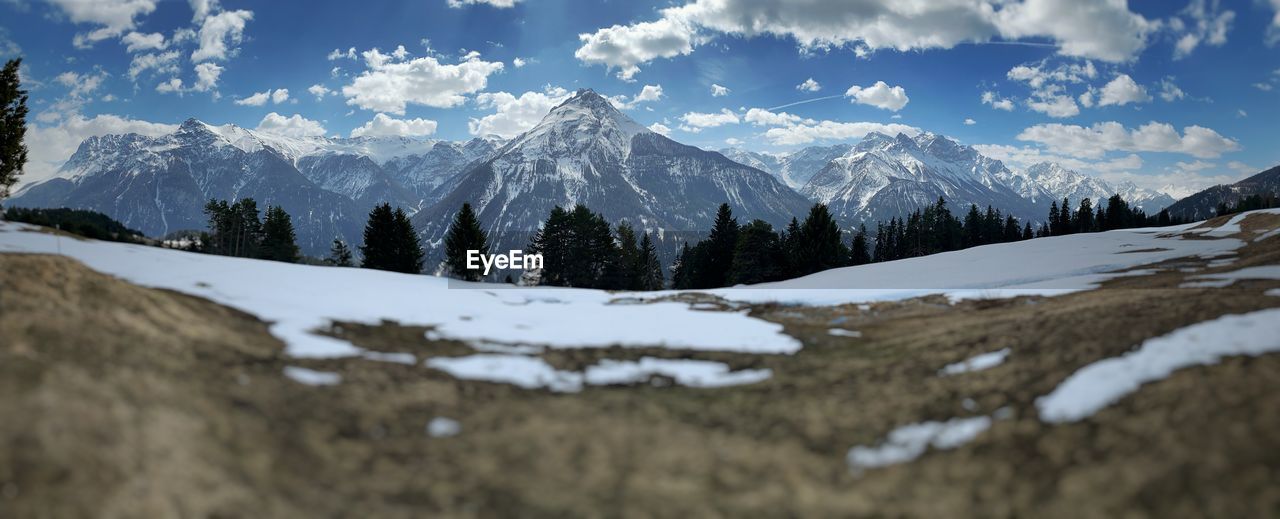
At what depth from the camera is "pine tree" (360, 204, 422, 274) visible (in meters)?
60.2

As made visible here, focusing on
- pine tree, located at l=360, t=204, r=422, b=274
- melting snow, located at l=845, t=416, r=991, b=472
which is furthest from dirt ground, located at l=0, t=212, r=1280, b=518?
pine tree, located at l=360, t=204, r=422, b=274

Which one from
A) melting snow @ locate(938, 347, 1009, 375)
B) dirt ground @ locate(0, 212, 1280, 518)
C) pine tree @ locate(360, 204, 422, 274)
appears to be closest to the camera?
dirt ground @ locate(0, 212, 1280, 518)

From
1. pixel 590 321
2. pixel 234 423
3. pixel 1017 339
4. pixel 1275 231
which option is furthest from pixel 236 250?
pixel 1275 231

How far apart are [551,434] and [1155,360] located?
36.1ft

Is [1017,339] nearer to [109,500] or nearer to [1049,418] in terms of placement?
[1049,418]

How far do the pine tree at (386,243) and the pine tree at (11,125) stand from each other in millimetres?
26097

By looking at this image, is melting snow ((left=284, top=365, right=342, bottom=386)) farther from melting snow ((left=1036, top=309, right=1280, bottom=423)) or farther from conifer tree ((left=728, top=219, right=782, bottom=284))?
conifer tree ((left=728, top=219, right=782, bottom=284))

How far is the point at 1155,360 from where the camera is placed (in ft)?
33.6

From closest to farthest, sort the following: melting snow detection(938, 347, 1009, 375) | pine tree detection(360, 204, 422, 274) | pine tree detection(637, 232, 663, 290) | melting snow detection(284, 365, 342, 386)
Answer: melting snow detection(284, 365, 342, 386) < melting snow detection(938, 347, 1009, 375) < pine tree detection(360, 204, 422, 274) < pine tree detection(637, 232, 663, 290)

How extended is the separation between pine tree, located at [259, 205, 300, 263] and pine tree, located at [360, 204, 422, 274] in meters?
25.4

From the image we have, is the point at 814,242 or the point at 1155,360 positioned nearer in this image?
the point at 1155,360

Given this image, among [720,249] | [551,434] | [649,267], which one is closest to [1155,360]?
[551,434]

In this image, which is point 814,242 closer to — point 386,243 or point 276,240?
point 386,243

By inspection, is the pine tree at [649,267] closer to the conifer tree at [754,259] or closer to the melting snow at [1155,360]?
the conifer tree at [754,259]
